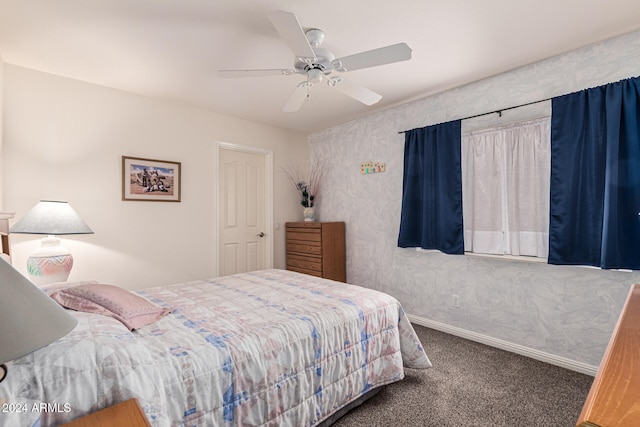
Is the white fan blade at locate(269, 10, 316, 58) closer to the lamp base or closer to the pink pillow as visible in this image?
the pink pillow

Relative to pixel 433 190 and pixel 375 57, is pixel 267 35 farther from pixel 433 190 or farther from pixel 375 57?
pixel 433 190

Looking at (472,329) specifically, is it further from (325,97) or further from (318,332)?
(325,97)

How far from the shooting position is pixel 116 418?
0.83 meters

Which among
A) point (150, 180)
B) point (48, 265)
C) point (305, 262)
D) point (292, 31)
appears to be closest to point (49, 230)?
point (48, 265)

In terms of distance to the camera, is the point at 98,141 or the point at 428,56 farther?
the point at 98,141

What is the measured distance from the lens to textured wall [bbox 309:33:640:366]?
2268mm

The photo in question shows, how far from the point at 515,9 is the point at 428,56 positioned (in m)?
0.65

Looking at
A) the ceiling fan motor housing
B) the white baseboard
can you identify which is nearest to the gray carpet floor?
the white baseboard

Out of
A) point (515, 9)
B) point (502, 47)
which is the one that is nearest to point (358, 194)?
point (502, 47)

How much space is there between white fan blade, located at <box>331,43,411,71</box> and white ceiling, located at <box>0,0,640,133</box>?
0.29 meters

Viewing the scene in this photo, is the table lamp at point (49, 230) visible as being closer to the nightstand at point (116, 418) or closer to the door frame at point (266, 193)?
the door frame at point (266, 193)

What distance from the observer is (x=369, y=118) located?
12.7 feet

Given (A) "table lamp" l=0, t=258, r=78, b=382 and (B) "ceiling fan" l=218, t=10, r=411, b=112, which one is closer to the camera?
(A) "table lamp" l=0, t=258, r=78, b=382

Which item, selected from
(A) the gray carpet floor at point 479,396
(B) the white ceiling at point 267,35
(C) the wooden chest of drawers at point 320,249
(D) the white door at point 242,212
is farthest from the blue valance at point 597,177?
(D) the white door at point 242,212
